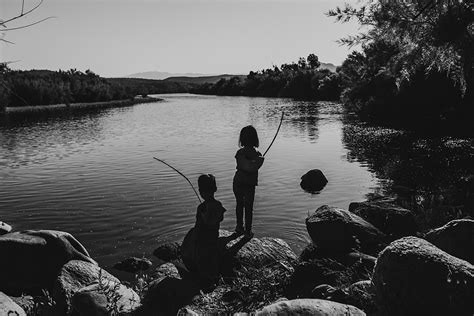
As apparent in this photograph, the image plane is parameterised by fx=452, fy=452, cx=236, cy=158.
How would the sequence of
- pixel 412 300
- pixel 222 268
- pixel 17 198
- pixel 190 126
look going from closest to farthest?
pixel 412 300, pixel 222 268, pixel 17 198, pixel 190 126

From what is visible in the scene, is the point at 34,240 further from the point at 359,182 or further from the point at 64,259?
the point at 359,182

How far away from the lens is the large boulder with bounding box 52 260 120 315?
6461 millimetres

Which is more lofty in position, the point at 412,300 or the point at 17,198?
the point at 412,300

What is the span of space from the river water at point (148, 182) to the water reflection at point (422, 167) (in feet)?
1.25

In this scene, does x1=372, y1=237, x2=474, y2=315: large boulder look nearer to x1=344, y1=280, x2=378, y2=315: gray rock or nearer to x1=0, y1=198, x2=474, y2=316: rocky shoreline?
x1=0, y1=198, x2=474, y2=316: rocky shoreline

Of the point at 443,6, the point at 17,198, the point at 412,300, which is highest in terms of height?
the point at 443,6

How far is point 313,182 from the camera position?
16.0 metres

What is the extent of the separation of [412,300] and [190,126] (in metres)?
35.7

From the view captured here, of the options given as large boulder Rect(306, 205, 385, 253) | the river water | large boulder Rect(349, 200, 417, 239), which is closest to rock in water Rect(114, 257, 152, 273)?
the river water

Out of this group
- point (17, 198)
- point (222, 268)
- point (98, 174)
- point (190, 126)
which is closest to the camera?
point (222, 268)

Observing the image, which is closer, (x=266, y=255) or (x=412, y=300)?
(x=412, y=300)

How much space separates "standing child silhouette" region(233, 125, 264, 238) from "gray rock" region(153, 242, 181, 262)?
1.39 meters

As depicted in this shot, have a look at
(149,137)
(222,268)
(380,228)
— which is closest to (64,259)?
(222,268)

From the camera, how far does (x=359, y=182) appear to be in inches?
667
